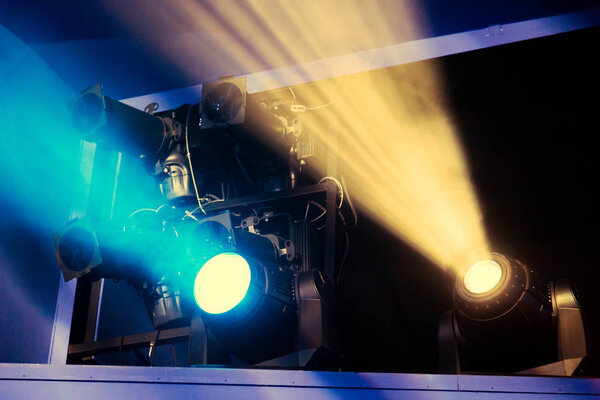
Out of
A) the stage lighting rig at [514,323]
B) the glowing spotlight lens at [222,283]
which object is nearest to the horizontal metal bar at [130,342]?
the glowing spotlight lens at [222,283]

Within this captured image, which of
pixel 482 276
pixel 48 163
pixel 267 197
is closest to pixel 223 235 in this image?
pixel 267 197

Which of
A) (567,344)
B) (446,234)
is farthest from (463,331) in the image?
(446,234)

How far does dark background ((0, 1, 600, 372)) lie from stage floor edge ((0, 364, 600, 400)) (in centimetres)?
62

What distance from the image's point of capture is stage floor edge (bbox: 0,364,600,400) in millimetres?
796

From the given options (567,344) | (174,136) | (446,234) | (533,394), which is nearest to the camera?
(533,394)

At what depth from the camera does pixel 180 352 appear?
5.51ft

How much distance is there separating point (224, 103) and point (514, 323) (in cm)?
83

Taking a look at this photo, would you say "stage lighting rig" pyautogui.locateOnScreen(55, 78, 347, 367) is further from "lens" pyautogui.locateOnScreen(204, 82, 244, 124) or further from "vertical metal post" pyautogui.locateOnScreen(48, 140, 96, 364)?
"vertical metal post" pyautogui.locateOnScreen(48, 140, 96, 364)

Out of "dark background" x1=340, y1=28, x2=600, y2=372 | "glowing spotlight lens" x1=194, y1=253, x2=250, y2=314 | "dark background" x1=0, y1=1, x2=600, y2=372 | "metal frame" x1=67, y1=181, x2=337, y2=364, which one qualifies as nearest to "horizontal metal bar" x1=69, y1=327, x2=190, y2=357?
"metal frame" x1=67, y1=181, x2=337, y2=364

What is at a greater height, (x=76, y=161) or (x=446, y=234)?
(x=76, y=161)

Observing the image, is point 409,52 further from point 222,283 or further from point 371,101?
point 222,283

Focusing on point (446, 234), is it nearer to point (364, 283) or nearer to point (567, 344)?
point (364, 283)

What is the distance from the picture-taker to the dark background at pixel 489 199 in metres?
1.47

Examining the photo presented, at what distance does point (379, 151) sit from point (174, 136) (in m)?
0.71
